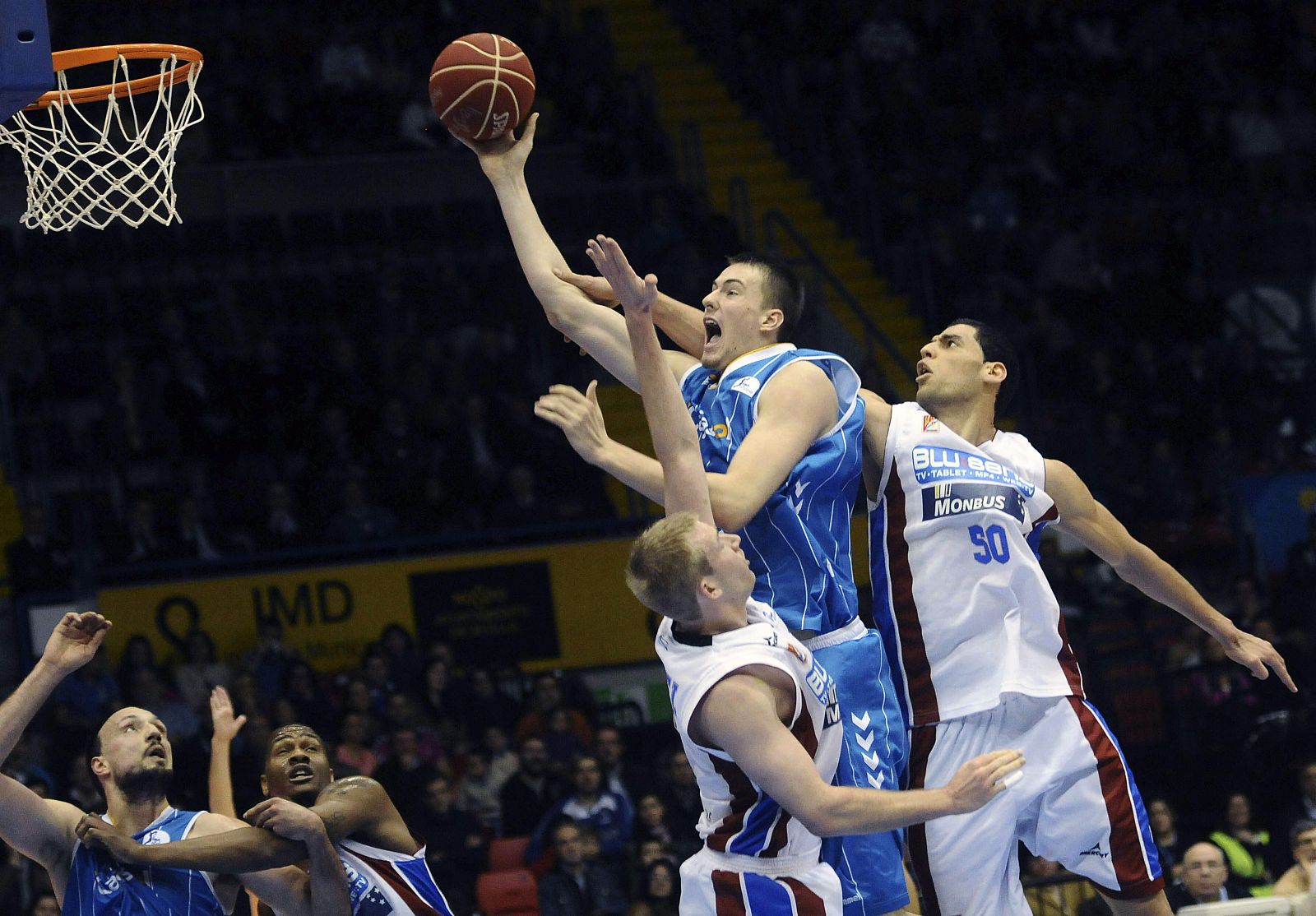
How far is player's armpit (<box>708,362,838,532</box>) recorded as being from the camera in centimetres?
484

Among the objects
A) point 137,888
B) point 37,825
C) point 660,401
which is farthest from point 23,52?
point 137,888

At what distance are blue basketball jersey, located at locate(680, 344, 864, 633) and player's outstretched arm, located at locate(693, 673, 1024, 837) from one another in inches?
27.6

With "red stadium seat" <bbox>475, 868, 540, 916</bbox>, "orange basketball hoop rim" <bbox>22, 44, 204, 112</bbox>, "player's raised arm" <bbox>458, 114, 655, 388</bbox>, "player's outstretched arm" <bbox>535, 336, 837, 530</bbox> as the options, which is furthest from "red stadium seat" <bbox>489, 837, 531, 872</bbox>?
"player's outstretched arm" <bbox>535, 336, 837, 530</bbox>

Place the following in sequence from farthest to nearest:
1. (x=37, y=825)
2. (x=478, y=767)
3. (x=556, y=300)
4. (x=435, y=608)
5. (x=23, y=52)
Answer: (x=435, y=608) → (x=478, y=767) → (x=37, y=825) → (x=556, y=300) → (x=23, y=52)

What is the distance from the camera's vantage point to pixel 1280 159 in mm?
18547

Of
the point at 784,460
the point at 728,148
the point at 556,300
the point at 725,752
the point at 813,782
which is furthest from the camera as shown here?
the point at 728,148

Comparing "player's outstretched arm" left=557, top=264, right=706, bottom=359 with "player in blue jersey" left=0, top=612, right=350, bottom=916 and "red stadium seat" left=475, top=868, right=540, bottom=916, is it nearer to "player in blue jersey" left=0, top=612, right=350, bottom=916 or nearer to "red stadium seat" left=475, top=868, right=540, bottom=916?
"player in blue jersey" left=0, top=612, right=350, bottom=916

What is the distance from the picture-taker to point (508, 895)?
10.2 metres

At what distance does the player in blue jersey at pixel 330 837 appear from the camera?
18.0 feet

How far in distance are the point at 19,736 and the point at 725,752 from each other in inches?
103

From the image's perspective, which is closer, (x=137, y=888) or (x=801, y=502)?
(x=801, y=502)

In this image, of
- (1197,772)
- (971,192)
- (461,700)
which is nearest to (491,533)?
(461,700)

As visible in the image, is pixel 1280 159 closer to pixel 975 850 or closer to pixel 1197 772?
pixel 1197 772

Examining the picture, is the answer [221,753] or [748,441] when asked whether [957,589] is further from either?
[221,753]
